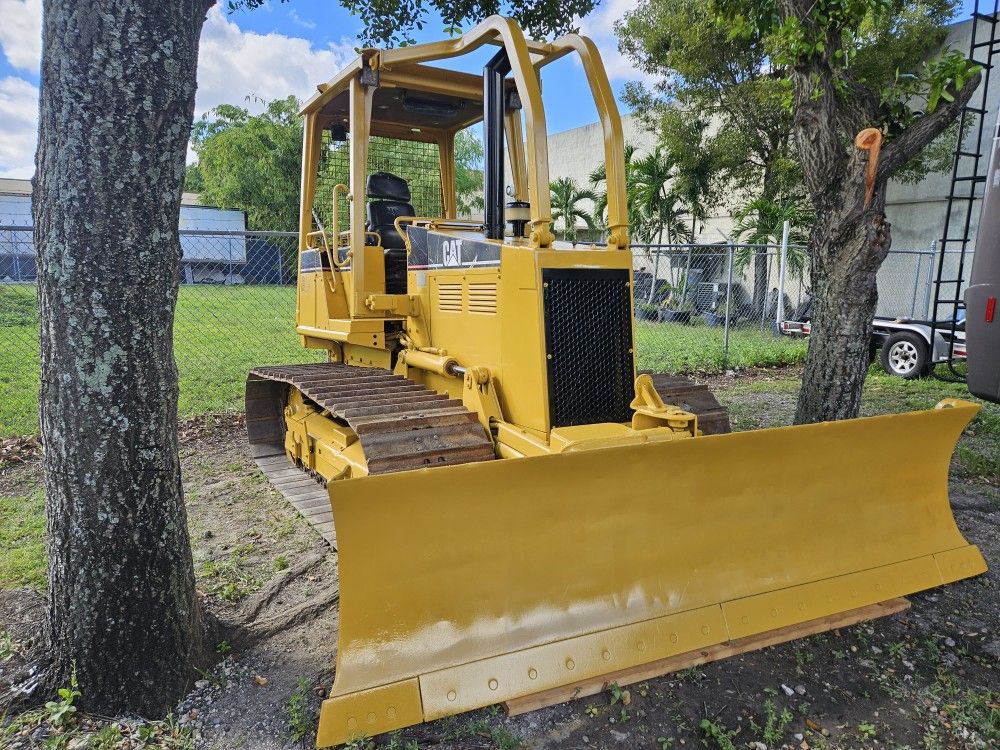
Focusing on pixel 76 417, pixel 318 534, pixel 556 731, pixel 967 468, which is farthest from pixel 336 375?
pixel 967 468

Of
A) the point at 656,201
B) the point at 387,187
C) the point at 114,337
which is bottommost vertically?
the point at 114,337

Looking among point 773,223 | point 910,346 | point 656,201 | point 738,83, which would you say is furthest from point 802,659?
point 656,201

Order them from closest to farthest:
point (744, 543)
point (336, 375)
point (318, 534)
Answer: point (744, 543) < point (318, 534) < point (336, 375)

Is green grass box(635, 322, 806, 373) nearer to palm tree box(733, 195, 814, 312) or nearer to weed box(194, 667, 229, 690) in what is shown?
palm tree box(733, 195, 814, 312)

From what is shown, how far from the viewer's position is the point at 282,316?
14.1m

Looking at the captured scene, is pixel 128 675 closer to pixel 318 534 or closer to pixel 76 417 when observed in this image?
pixel 76 417

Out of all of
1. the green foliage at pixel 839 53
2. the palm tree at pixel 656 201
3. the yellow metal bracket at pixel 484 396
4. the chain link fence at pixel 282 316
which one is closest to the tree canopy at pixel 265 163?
the palm tree at pixel 656 201

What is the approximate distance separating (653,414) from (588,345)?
51 centimetres

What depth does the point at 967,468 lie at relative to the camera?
5469 millimetres

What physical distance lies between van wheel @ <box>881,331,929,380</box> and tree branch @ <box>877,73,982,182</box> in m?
5.75

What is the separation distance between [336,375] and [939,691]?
3.74 m

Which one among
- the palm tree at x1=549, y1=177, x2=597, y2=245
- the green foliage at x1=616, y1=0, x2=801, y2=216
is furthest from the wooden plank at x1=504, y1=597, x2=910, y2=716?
the palm tree at x1=549, y1=177, x2=597, y2=245

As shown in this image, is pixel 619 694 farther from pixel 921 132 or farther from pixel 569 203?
pixel 569 203

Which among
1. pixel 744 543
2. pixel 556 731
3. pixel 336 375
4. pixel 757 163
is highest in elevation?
pixel 757 163
